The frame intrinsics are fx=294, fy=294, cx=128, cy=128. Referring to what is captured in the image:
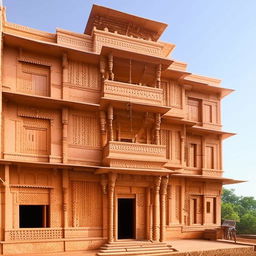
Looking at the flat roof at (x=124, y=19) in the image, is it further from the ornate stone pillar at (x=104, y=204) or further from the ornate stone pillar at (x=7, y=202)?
the ornate stone pillar at (x=7, y=202)

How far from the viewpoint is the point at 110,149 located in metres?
12.5

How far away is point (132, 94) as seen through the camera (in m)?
13.5

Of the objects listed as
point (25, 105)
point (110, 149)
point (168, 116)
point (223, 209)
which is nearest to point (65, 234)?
point (110, 149)

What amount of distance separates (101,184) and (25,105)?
472 cm

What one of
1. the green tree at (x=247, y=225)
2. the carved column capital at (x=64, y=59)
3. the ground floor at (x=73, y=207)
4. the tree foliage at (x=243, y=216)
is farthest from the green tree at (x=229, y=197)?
the carved column capital at (x=64, y=59)

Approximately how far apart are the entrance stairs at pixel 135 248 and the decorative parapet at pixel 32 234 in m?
1.96

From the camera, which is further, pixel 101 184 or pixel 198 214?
pixel 198 214

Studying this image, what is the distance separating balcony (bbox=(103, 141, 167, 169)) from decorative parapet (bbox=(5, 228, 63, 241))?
351 cm

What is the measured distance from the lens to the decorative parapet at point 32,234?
11359mm

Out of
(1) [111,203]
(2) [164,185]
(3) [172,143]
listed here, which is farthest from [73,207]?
(3) [172,143]

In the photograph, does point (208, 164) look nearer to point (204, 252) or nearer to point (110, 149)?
point (204, 252)

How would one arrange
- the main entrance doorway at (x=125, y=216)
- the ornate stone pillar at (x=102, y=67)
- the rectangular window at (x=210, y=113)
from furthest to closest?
the rectangular window at (x=210, y=113), the main entrance doorway at (x=125, y=216), the ornate stone pillar at (x=102, y=67)

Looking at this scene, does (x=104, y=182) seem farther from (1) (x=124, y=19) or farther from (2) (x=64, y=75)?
(1) (x=124, y=19)

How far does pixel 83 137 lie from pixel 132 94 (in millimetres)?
2979
